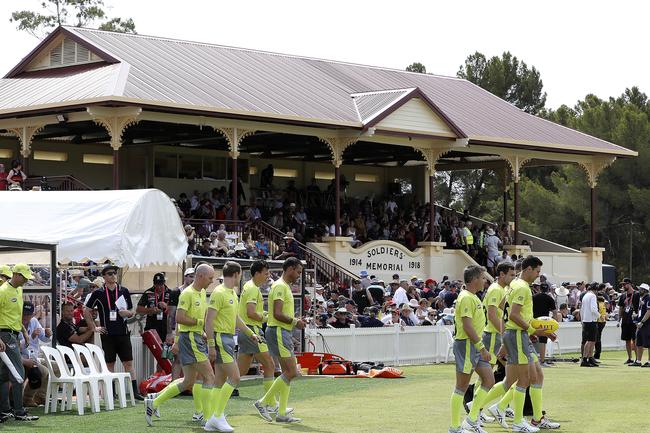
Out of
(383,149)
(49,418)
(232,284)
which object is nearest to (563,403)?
(232,284)

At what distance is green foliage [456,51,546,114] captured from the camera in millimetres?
76438

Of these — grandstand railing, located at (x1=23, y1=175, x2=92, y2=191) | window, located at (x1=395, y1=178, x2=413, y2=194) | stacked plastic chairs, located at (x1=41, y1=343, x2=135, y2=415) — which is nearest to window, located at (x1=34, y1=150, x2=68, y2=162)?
grandstand railing, located at (x1=23, y1=175, x2=92, y2=191)

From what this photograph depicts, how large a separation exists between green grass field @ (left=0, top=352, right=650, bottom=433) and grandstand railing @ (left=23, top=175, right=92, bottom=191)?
39.9 ft

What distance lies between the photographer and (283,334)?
54.9 ft

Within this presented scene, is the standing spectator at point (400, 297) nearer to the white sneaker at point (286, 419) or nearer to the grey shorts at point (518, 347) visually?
the white sneaker at point (286, 419)

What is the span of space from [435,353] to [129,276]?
754 cm

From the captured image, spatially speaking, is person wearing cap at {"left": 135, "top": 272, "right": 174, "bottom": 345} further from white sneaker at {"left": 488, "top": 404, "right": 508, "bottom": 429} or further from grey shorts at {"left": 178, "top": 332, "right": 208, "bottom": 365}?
white sneaker at {"left": 488, "top": 404, "right": 508, "bottom": 429}

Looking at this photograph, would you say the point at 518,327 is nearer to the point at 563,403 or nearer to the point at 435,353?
the point at 563,403

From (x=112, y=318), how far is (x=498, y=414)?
19.9 feet

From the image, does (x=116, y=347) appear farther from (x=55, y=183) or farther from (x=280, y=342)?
(x=55, y=183)

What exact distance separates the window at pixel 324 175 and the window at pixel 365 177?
1573 millimetres

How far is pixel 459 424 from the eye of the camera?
14.9 metres

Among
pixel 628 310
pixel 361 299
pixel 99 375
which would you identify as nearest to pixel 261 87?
pixel 361 299

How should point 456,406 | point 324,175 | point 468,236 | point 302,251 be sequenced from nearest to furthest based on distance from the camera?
point 456,406
point 302,251
point 468,236
point 324,175
